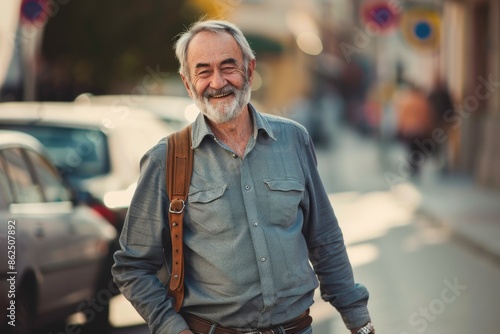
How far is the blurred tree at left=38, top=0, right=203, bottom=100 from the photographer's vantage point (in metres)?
28.6

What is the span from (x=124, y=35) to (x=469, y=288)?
22.2 m

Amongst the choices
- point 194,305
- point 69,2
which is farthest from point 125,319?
point 69,2

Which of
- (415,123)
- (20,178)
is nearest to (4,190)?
(20,178)

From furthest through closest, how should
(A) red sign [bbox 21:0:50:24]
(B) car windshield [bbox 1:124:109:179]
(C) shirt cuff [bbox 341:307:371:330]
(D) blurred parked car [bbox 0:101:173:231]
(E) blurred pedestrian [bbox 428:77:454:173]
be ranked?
1. (E) blurred pedestrian [bbox 428:77:454:173]
2. (A) red sign [bbox 21:0:50:24]
3. (B) car windshield [bbox 1:124:109:179]
4. (D) blurred parked car [bbox 0:101:173:231]
5. (C) shirt cuff [bbox 341:307:371:330]

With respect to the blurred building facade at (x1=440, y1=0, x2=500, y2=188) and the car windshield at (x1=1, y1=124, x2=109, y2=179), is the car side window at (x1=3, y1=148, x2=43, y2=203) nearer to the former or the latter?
the car windshield at (x1=1, y1=124, x2=109, y2=179)

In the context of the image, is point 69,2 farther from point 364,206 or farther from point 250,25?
point 250,25

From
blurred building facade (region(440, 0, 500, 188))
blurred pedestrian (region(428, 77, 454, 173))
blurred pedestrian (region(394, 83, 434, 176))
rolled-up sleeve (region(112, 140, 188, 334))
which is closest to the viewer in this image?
rolled-up sleeve (region(112, 140, 188, 334))

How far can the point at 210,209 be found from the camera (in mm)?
3568

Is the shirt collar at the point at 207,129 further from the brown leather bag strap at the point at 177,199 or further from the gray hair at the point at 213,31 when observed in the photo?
the gray hair at the point at 213,31

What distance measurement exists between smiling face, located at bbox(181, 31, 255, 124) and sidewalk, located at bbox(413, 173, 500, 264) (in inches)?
339

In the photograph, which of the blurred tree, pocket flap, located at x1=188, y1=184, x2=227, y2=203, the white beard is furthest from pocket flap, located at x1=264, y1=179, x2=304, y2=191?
the blurred tree

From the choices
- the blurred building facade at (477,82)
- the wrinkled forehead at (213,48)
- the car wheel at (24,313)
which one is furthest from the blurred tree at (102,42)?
the wrinkled forehead at (213,48)

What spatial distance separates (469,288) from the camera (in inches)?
405

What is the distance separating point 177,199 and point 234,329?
0.47 metres
